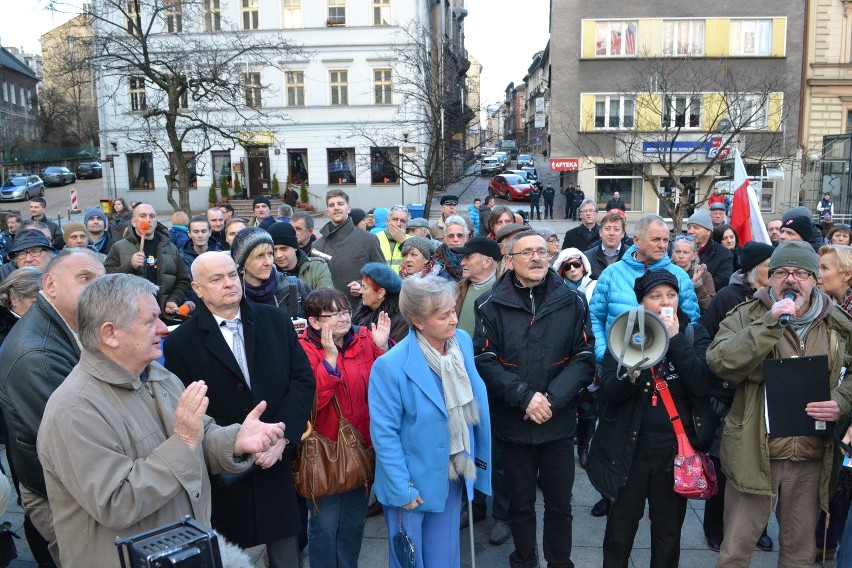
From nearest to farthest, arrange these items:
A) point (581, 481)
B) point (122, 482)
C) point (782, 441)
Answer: point (122, 482) → point (782, 441) → point (581, 481)

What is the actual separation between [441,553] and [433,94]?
14.8 m

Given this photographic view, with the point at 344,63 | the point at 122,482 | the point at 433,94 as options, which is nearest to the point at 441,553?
the point at 122,482

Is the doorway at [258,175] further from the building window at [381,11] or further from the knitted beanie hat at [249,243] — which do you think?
the knitted beanie hat at [249,243]

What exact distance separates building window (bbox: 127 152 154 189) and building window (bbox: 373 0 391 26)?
→ 1410 centimetres

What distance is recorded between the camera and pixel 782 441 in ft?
12.2

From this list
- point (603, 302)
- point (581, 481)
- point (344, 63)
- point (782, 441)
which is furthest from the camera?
point (344, 63)

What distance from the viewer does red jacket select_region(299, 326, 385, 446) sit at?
3.86 metres

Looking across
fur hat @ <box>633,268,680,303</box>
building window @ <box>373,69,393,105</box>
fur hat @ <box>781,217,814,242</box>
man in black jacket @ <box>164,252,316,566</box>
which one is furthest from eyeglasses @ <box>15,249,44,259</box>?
building window @ <box>373,69,393,105</box>

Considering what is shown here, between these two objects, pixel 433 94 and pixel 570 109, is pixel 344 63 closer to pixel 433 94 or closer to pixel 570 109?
pixel 570 109

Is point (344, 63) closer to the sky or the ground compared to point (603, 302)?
closer to the sky

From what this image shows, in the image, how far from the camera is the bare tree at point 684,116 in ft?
87.6

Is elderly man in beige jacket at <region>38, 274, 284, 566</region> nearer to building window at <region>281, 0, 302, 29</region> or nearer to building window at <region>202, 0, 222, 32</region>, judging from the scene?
building window at <region>202, 0, 222, 32</region>

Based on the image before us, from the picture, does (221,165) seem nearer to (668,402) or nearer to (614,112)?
(614,112)

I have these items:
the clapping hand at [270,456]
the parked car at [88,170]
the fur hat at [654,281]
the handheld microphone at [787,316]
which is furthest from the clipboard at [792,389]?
the parked car at [88,170]
